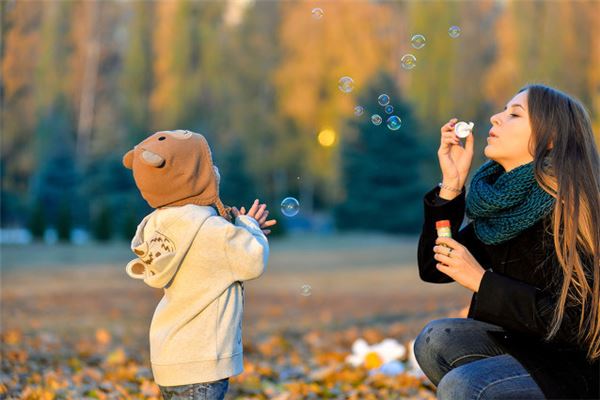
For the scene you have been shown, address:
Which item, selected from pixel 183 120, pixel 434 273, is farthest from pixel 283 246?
pixel 434 273

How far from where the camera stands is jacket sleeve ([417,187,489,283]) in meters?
2.91

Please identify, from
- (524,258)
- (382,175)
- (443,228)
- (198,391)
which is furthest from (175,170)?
(382,175)

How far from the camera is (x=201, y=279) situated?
2.75 metres

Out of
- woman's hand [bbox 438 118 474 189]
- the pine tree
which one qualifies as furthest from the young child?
the pine tree

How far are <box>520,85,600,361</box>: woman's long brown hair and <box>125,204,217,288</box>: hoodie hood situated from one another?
43.4 inches

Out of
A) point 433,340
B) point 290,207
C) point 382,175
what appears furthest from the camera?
point 382,175

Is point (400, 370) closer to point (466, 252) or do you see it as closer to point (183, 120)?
point (466, 252)

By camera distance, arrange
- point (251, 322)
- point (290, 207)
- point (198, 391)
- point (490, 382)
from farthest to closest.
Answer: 1. point (251, 322)
2. point (290, 207)
3. point (198, 391)
4. point (490, 382)

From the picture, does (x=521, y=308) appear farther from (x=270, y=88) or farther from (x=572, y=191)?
(x=270, y=88)

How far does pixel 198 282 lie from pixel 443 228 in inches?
32.5

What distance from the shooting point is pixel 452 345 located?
9.29 feet

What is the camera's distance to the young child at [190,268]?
8.94 ft

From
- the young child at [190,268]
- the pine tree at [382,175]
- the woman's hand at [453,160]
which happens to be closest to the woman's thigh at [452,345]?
the woman's hand at [453,160]

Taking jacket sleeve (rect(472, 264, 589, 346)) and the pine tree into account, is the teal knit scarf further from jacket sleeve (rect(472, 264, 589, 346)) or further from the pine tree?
the pine tree
